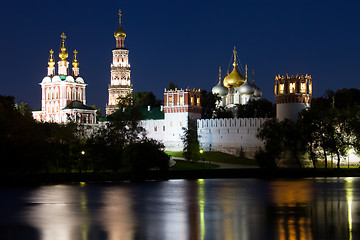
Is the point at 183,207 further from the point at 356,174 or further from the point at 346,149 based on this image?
the point at 346,149

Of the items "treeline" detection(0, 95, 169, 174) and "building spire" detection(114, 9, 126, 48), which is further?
"building spire" detection(114, 9, 126, 48)

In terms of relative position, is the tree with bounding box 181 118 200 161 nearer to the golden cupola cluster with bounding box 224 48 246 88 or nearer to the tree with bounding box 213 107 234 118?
the tree with bounding box 213 107 234 118

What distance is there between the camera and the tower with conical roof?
97.1 m

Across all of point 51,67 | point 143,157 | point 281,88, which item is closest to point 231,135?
point 281,88

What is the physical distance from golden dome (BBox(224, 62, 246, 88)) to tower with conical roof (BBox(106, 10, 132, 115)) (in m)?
16.3

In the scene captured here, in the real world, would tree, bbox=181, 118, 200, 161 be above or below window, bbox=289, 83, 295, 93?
below

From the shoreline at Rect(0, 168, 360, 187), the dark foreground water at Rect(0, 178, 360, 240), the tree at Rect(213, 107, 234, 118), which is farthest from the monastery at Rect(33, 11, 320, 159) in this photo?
the dark foreground water at Rect(0, 178, 360, 240)

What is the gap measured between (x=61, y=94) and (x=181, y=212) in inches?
2888

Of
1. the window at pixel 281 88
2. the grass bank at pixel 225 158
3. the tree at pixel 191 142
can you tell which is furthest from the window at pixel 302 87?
Answer: the tree at pixel 191 142

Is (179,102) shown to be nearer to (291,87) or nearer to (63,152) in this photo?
(291,87)

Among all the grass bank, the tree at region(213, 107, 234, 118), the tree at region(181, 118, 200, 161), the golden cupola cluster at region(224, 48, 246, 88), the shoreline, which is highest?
the golden cupola cluster at region(224, 48, 246, 88)

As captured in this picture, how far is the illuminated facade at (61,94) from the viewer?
95.1 metres

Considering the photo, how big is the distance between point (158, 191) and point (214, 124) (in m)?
36.7

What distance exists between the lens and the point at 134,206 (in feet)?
93.9
